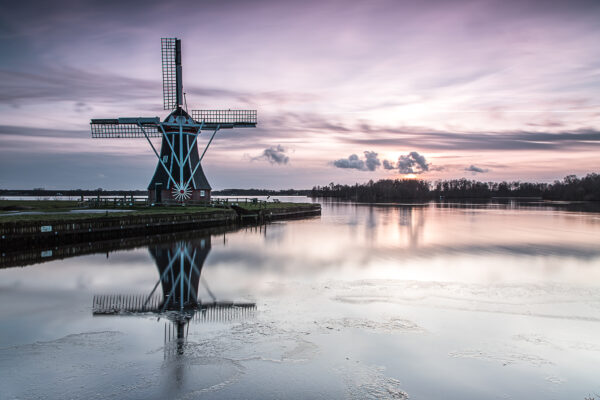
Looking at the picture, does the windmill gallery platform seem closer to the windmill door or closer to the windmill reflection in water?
the windmill door

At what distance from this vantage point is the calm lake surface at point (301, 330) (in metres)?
6.35

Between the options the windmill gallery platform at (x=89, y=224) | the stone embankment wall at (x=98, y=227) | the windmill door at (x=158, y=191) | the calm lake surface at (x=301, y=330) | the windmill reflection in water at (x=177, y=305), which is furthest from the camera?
the windmill door at (x=158, y=191)

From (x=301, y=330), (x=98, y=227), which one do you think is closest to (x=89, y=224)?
(x=98, y=227)

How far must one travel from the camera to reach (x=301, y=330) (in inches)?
346

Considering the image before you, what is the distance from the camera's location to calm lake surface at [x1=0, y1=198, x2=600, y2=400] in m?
6.35

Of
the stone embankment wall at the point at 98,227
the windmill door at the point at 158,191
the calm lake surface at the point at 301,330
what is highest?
the windmill door at the point at 158,191

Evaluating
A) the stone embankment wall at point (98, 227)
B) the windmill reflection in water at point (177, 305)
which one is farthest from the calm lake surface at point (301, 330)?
the stone embankment wall at point (98, 227)

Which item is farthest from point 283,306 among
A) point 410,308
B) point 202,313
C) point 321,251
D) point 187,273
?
point 321,251

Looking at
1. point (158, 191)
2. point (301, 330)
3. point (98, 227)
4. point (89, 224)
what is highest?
point (158, 191)

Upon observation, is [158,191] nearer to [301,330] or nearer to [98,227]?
[98,227]

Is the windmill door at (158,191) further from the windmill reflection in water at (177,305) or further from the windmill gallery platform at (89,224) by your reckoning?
the windmill reflection in water at (177,305)

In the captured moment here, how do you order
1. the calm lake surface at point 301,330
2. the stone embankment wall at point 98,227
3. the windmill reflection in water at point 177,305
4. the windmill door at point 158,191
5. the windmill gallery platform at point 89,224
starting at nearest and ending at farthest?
the calm lake surface at point 301,330 < the windmill reflection in water at point 177,305 < the stone embankment wall at point 98,227 < the windmill gallery platform at point 89,224 < the windmill door at point 158,191

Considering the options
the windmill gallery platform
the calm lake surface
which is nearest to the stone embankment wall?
the windmill gallery platform

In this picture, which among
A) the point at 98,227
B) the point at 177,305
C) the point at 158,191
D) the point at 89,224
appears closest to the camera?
the point at 177,305
